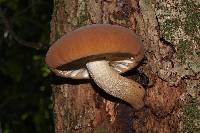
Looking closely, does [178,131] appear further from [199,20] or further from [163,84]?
[199,20]

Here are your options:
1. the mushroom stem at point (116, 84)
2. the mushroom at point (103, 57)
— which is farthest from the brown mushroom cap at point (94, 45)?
the mushroom stem at point (116, 84)

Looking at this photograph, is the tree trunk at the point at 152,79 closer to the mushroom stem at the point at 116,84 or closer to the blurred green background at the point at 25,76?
the mushroom stem at the point at 116,84

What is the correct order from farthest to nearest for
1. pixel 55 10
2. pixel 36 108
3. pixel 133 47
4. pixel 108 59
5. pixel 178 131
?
pixel 36 108 → pixel 55 10 → pixel 108 59 → pixel 178 131 → pixel 133 47

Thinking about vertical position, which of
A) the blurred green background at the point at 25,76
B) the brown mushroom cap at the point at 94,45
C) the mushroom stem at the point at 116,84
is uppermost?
the brown mushroom cap at the point at 94,45

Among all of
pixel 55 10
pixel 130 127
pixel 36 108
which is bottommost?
pixel 36 108

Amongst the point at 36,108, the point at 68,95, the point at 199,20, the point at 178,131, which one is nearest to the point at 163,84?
the point at 178,131

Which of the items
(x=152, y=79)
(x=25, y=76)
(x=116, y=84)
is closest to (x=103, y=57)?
(x=116, y=84)

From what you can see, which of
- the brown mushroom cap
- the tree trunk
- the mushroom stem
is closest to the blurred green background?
the tree trunk
